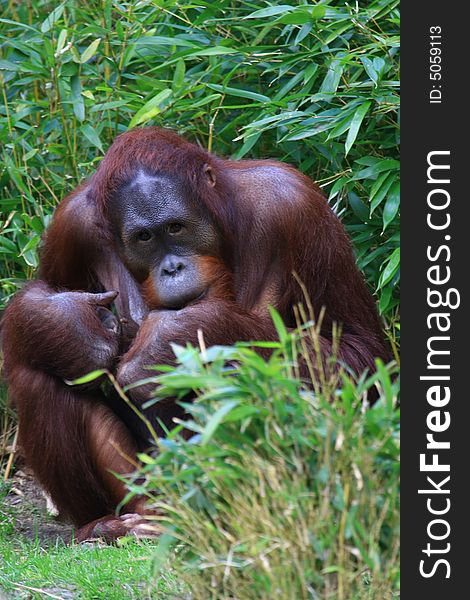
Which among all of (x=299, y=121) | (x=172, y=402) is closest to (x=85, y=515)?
(x=172, y=402)

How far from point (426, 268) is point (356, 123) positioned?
4.63 feet

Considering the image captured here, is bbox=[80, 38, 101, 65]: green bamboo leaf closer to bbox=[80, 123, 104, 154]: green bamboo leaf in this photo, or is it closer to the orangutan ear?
bbox=[80, 123, 104, 154]: green bamboo leaf

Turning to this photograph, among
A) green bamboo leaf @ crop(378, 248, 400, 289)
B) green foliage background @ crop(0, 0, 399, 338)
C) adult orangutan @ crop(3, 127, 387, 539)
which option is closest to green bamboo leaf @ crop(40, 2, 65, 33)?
green foliage background @ crop(0, 0, 399, 338)

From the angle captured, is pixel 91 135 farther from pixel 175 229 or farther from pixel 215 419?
pixel 215 419

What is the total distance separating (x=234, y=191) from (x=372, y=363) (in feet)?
2.44

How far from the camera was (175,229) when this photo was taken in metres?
3.98

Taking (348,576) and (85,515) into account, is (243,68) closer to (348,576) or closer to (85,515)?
(85,515)

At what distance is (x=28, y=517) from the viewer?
484cm

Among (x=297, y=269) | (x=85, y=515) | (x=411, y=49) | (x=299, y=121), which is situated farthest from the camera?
(x=299, y=121)

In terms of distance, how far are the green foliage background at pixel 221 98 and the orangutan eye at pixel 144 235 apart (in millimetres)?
867

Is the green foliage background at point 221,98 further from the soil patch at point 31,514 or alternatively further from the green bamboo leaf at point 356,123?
the soil patch at point 31,514

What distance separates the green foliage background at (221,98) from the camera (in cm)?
472

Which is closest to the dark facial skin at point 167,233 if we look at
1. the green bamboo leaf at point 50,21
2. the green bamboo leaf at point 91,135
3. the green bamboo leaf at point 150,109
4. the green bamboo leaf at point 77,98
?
the green bamboo leaf at point 150,109

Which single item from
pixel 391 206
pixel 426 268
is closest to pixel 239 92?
pixel 391 206
